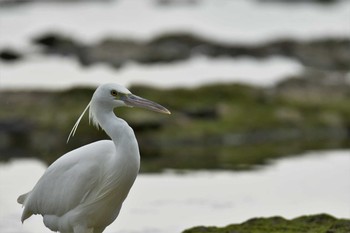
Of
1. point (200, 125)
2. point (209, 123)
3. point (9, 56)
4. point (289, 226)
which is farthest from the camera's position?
point (9, 56)

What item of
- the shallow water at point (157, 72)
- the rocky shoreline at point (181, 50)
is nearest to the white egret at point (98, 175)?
the shallow water at point (157, 72)

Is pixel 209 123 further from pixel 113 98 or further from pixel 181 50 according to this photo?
pixel 181 50

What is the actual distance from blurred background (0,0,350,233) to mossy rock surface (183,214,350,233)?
1734 mm

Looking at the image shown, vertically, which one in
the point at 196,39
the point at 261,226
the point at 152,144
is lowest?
the point at 261,226

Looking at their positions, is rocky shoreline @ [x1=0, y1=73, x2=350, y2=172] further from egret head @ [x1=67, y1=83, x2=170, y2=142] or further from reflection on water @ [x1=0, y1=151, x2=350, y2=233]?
egret head @ [x1=67, y1=83, x2=170, y2=142]

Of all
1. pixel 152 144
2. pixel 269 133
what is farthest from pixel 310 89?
pixel 152 144

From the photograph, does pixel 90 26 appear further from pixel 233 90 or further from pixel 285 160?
pixel 285 160

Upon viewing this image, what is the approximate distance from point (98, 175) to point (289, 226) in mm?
2354

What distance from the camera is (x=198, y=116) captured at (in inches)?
872

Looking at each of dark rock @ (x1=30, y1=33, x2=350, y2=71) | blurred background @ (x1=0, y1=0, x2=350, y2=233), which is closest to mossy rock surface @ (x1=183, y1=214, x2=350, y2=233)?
blurred background @ (x1=0, y1=0, x2=350, y2=233)

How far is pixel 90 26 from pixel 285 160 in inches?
1257

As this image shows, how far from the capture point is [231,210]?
1365 centimetres

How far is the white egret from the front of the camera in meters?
8.84

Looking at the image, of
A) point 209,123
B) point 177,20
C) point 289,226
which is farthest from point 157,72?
point 289,226
